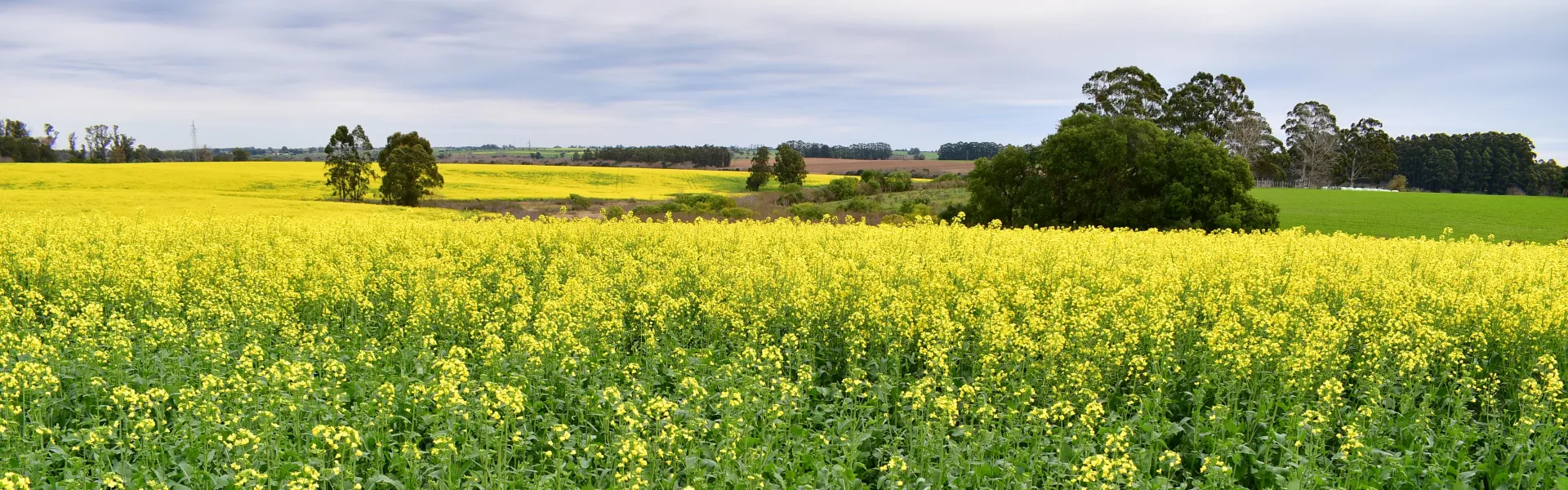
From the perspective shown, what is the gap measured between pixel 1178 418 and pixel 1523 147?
14442 cm

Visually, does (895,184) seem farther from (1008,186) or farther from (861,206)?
(1008,186)

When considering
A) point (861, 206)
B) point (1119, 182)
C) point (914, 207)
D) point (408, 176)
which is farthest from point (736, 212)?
point (408, 176)

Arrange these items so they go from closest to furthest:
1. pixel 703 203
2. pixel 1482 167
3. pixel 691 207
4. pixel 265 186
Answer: pixel 691 207, pixel 703 203, pixel 265 186, pixel 1482 167

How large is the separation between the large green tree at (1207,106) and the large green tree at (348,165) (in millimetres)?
57763

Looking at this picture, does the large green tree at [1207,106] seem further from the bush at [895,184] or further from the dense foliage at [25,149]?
the dense foliage at [25,149]

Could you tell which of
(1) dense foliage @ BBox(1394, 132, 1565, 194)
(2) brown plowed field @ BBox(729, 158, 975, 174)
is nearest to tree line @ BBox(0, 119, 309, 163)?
(2) brown plowed field @ BBox(729, 158, 975, 174)

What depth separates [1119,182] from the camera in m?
40.8

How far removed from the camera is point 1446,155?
114875 millimetres

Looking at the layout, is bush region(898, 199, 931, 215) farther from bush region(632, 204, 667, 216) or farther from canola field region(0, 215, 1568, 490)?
canola field region(0, 215, 1568, 490)

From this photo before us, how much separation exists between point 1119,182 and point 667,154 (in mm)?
81800

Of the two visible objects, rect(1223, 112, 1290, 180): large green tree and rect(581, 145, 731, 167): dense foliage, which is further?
rect(581, 145, 731, 167): dense foliage

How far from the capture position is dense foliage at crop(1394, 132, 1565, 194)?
114938 millimetres

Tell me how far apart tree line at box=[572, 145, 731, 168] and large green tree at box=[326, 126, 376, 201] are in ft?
151

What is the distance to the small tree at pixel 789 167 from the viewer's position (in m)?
91.2
